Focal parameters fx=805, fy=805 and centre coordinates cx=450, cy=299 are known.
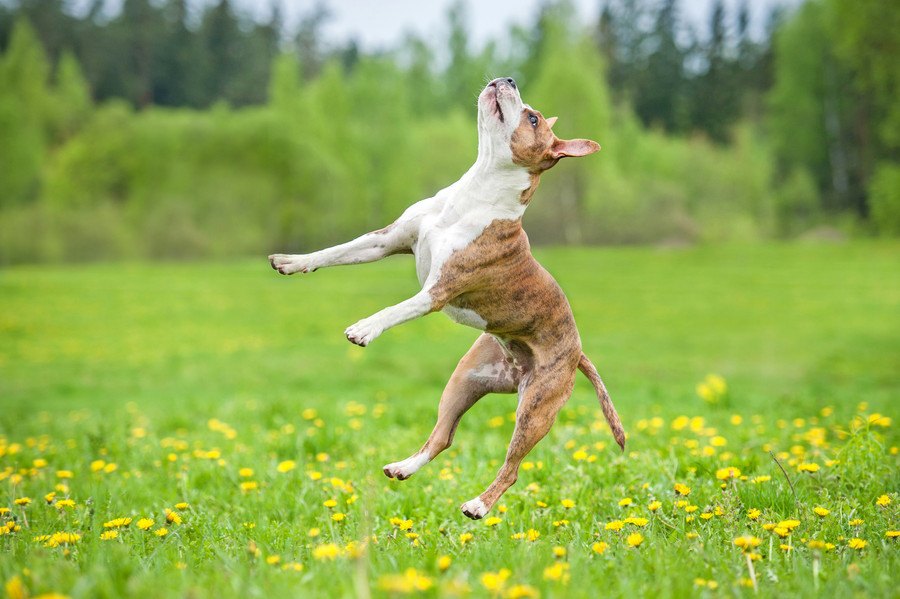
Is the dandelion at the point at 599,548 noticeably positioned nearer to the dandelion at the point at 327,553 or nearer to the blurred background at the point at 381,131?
the dandelion at the point at 327,553

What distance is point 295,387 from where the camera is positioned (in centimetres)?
1270

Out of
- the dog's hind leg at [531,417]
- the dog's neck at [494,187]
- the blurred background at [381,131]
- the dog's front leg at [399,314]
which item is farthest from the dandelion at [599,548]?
the blurred background at [381,131]

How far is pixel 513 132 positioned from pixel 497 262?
58 centimetres

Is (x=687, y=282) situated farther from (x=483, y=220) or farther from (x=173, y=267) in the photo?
(x=483, y=220)

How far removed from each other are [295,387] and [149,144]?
96.7 ft

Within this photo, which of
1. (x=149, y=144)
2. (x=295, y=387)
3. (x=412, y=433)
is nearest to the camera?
(x=412, y=433)

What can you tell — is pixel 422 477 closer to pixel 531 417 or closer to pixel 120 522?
pixel 531 417

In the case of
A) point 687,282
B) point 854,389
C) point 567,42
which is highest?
point 567,42

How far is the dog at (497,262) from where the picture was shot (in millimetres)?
3576

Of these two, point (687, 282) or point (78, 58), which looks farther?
point (78, 58)

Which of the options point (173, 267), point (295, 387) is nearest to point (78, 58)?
point (173, 267)

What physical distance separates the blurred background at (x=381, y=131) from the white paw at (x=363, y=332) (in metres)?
28.1

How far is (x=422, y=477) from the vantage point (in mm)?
5426

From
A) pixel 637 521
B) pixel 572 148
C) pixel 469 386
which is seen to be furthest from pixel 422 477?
pixel 572 148
